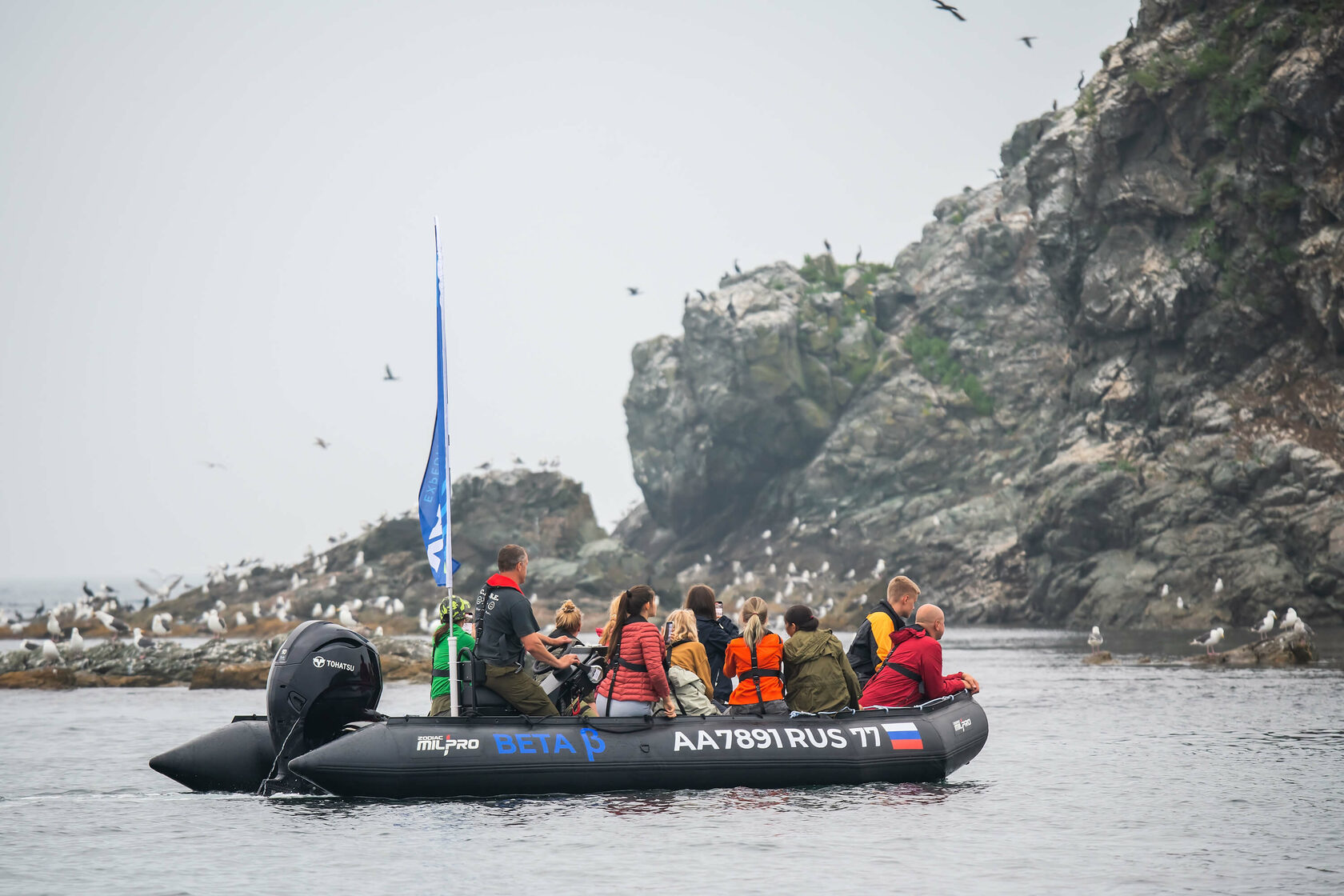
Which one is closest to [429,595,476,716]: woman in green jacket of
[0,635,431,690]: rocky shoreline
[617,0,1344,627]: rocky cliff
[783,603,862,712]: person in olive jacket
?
[783,603,862,712]: person in olive jacket

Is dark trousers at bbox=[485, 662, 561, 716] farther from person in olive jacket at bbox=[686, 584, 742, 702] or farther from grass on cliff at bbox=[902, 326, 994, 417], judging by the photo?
grass on cliff at bbox=[902, 326, 994, 417]

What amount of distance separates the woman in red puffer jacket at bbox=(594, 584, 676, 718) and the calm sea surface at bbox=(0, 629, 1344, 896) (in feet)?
3.57

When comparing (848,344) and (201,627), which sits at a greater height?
(848,344)

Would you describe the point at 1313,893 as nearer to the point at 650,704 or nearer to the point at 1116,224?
the point at 650,704

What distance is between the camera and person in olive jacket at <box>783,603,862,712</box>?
51.2ft

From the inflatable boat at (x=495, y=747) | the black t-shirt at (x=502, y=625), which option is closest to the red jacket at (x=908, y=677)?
the inflatable boat at (x=495, y=747)

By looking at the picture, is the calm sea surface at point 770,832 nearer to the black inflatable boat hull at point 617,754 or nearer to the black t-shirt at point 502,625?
the black inflatable boat hull at point 617,754

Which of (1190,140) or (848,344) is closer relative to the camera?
(1190,140)

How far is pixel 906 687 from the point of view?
52.4ft

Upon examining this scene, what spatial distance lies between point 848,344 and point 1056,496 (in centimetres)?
4983

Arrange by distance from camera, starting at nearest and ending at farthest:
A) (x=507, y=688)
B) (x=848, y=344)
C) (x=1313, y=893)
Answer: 1. (x=1313, y=893)
2. (x=507, y=688)
3. (x=848, y=344)

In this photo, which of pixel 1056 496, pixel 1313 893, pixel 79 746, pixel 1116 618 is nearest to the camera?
pixel 1313 893

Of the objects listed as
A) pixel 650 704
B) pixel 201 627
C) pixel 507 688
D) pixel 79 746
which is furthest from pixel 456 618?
pixel 201 627

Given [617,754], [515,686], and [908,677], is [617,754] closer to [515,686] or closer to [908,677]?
[515,686]
